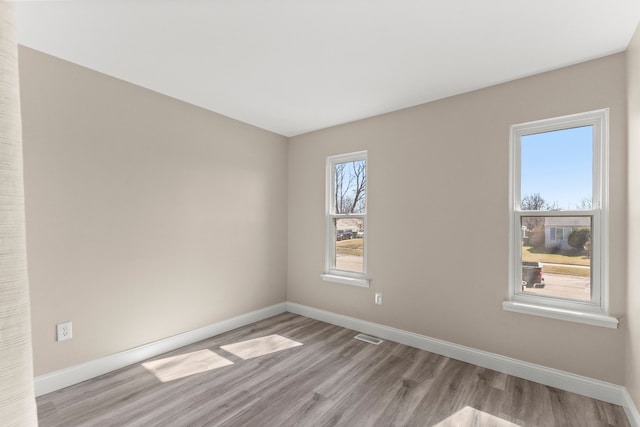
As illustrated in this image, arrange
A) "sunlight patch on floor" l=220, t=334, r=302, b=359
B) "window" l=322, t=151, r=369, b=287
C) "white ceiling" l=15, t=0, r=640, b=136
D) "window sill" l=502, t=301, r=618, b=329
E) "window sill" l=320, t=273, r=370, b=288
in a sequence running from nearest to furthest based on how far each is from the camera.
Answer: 1. "white ceiling" l=15, t=0, r=640, b=136
2. "window sill" l=502, t=301, r=618, b=329
3. "sunlight patch on floor" l=220, t=334, r=302, b=359
4. "window sill" l=320, t=273, r=370, b=288
5. "window" l=322, t=151, r=369, b=287

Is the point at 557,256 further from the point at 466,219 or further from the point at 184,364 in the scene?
the point at 184,364

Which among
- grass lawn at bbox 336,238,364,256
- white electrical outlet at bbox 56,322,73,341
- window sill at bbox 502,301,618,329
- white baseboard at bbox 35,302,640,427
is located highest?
grass lawn at bbox 336,238,364,256

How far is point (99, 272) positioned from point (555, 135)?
4003 millimetres

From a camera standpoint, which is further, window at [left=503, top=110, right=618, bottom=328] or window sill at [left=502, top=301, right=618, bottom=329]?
window at [left=503, top=110, right=618, bottom=328]

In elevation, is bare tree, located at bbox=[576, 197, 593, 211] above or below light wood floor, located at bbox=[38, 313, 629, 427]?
above

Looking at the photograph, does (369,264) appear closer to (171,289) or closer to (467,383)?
(467,383)

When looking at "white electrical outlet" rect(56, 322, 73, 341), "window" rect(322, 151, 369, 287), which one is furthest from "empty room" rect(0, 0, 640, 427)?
"window" rect(322, 151, 369, 287)

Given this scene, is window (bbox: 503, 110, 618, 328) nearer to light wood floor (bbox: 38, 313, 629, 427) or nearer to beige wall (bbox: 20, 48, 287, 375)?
light wood floor (bbox: 38, 313, 629, 427)

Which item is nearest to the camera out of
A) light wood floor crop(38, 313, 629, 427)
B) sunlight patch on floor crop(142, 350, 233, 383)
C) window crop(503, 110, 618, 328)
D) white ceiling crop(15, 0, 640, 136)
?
white ceiling crop(15, 0, 640, 136)

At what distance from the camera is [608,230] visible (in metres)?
2.25

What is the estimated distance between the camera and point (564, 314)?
7.78ft

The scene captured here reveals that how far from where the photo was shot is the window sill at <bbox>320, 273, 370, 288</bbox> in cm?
359

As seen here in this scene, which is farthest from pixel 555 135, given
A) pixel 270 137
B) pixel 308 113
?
pixel 270 137

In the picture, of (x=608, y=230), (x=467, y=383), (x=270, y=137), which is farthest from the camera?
(x=270, y=137)
